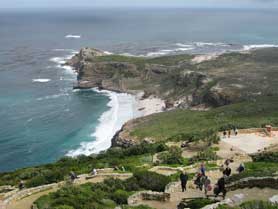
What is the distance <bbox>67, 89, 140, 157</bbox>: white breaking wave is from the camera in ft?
201

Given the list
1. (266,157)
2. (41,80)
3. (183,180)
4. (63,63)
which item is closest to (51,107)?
(41,80)

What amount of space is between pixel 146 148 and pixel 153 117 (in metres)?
32.0

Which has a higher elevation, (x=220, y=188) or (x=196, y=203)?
(x=196, y=203)

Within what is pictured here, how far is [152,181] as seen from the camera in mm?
25266

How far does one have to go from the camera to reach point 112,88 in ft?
332

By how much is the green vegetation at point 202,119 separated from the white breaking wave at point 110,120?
4564 mm

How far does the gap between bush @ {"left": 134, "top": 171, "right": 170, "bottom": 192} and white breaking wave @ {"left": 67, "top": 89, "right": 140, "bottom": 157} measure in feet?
109

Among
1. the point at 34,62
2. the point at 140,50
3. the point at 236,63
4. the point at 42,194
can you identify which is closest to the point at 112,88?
the point at 236,63

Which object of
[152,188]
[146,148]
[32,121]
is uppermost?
[152,188]

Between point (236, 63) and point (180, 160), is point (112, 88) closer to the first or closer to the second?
point (236, 63)

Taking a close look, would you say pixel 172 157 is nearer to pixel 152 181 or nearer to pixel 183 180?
pixel 152 181

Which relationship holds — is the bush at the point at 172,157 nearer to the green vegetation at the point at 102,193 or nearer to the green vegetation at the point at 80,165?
the green vegetation at the point at 80,165

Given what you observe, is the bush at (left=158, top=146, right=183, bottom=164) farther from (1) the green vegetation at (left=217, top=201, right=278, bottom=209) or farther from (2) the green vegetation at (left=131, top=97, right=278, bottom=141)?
(2) the green vegetation at (left=131, top=97, right=278, bottom=141)

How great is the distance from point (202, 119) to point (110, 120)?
18.9 meters
